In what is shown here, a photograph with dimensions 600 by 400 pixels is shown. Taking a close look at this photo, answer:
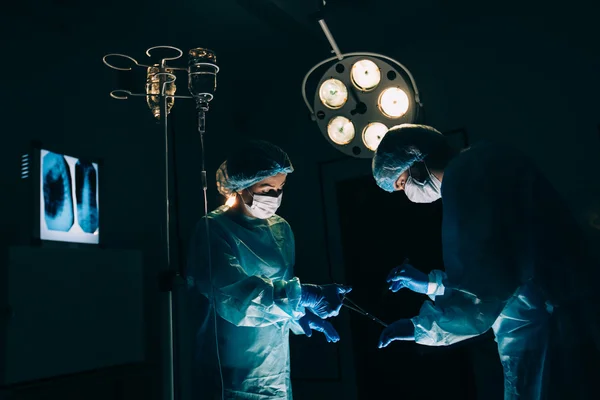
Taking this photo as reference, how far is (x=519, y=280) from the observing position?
1414 millimetres

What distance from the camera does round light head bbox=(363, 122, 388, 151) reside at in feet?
7.31

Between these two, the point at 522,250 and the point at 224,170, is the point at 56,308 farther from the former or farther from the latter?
the point at 522,250

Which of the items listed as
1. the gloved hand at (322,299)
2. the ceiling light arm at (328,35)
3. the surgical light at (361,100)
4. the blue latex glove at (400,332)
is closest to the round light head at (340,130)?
the surgical light at (361,100)

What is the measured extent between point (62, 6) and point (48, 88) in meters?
0.47

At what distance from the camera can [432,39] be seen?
3.21 metres

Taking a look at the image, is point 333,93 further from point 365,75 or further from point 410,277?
point 410,277

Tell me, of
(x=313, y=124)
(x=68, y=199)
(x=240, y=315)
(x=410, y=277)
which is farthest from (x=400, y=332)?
(x=313, y=124)

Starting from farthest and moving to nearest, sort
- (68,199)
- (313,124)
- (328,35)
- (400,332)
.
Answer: (313,124)
(68,199)
(328,35)
(400,332)

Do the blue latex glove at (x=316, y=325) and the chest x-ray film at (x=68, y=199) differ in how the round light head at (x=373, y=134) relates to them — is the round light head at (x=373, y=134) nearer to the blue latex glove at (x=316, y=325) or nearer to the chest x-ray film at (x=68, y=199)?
the blue latex glove at (x=316, y=325)

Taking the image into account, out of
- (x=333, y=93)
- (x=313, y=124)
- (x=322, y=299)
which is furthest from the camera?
(x=313, y=124)

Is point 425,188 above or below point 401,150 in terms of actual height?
below

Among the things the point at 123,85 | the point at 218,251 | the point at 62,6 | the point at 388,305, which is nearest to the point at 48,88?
the point at 62,6

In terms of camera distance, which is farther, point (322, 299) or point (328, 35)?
point (328, 35)

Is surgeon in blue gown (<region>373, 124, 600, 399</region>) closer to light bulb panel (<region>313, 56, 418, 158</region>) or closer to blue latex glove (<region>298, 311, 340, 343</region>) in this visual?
blue latex glove (<region>298, 311, 340, 343</region>)
